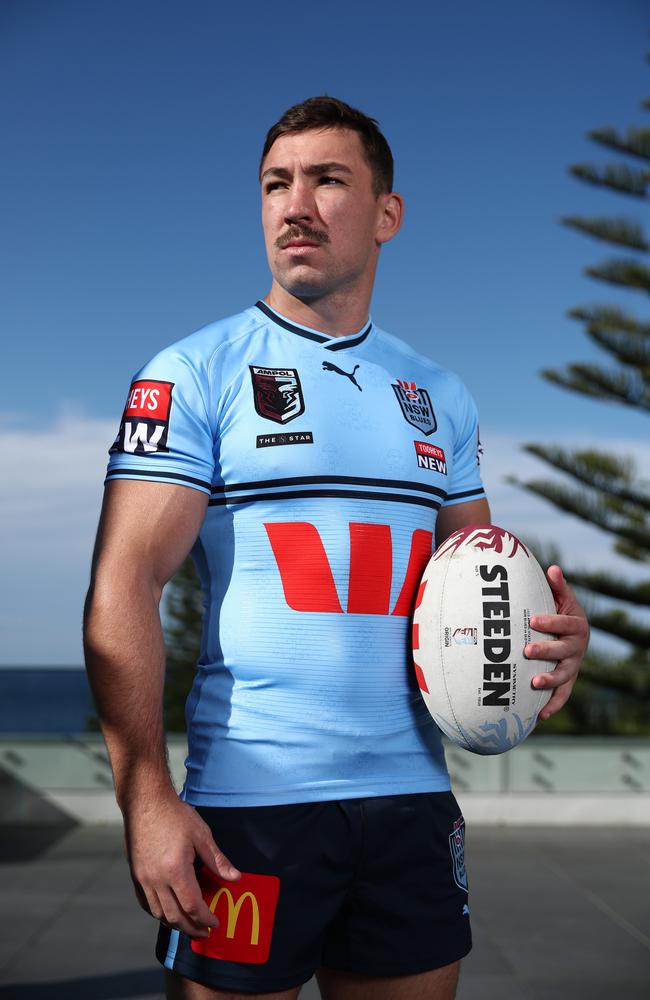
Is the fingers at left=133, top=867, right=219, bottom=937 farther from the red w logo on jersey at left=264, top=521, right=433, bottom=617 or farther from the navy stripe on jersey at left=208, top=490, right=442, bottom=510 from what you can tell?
the navy stripe on jersey at left=208, top=490, right=442, bottom=510

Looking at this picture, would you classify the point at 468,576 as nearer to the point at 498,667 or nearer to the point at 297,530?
the point at 498,667

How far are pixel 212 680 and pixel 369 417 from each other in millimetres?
514

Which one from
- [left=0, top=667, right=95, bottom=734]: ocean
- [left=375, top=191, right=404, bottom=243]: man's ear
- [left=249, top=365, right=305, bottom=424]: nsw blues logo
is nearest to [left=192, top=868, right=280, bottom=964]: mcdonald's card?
[left=249, top=365, right=305, bottom=424]: nsw blues logo

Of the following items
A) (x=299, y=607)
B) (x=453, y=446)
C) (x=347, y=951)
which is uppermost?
(x=453, y=446)

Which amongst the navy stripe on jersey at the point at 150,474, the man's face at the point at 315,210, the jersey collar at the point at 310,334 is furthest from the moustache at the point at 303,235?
the navy stripe on jersey at the point at 150,474

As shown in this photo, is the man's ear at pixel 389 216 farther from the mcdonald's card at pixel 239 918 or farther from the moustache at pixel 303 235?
the mcdonald's card at pixel 239 918

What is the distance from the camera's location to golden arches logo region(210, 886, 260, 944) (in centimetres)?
158

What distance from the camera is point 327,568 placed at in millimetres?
1667

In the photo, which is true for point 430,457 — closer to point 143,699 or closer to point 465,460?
point 465,460

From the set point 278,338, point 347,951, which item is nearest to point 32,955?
Answer: point 347,951

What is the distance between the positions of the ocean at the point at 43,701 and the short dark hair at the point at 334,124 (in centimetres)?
6389

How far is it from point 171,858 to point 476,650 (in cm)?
62

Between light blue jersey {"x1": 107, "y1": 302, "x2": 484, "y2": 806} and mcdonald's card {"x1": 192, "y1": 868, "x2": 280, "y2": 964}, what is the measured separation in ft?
0.40

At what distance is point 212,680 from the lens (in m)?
1.69
